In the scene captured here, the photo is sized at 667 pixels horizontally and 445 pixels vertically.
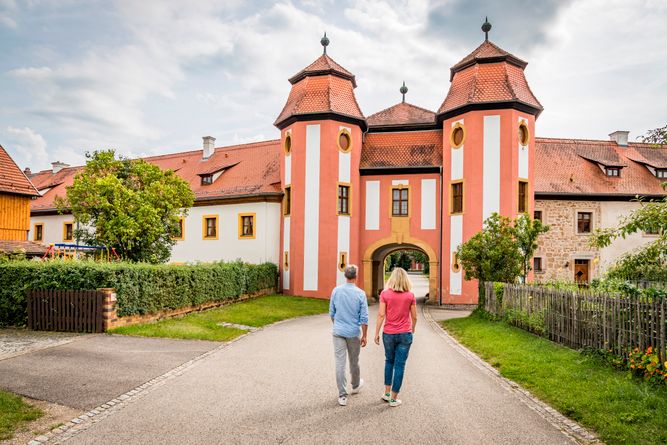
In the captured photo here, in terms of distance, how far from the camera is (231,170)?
32.6 m

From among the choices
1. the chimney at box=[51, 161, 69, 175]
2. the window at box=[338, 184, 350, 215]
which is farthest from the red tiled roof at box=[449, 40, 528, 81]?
the chimney at box=[51, 161, 69, 175]

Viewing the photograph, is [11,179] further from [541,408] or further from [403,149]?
[541,408]

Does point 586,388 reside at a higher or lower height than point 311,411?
higher

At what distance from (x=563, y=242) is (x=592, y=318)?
2268 centimetres

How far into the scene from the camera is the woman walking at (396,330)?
264 inches

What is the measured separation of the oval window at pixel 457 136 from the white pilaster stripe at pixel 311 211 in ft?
21.7

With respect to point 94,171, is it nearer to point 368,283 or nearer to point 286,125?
point 286,125

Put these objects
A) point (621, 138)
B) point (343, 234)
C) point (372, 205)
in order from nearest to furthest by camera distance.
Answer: point (343, 234), point (372, 205), point (621, 138)

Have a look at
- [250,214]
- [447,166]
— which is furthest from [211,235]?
[447,166]

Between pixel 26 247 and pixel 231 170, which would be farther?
pixel 231 170

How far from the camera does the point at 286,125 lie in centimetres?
2744

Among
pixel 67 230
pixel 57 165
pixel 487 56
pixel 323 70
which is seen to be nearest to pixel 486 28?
pixel 487 56

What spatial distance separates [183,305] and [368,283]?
12596 mm

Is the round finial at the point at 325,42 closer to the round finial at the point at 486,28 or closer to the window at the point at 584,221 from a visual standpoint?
the round finial at the point at 486,28
